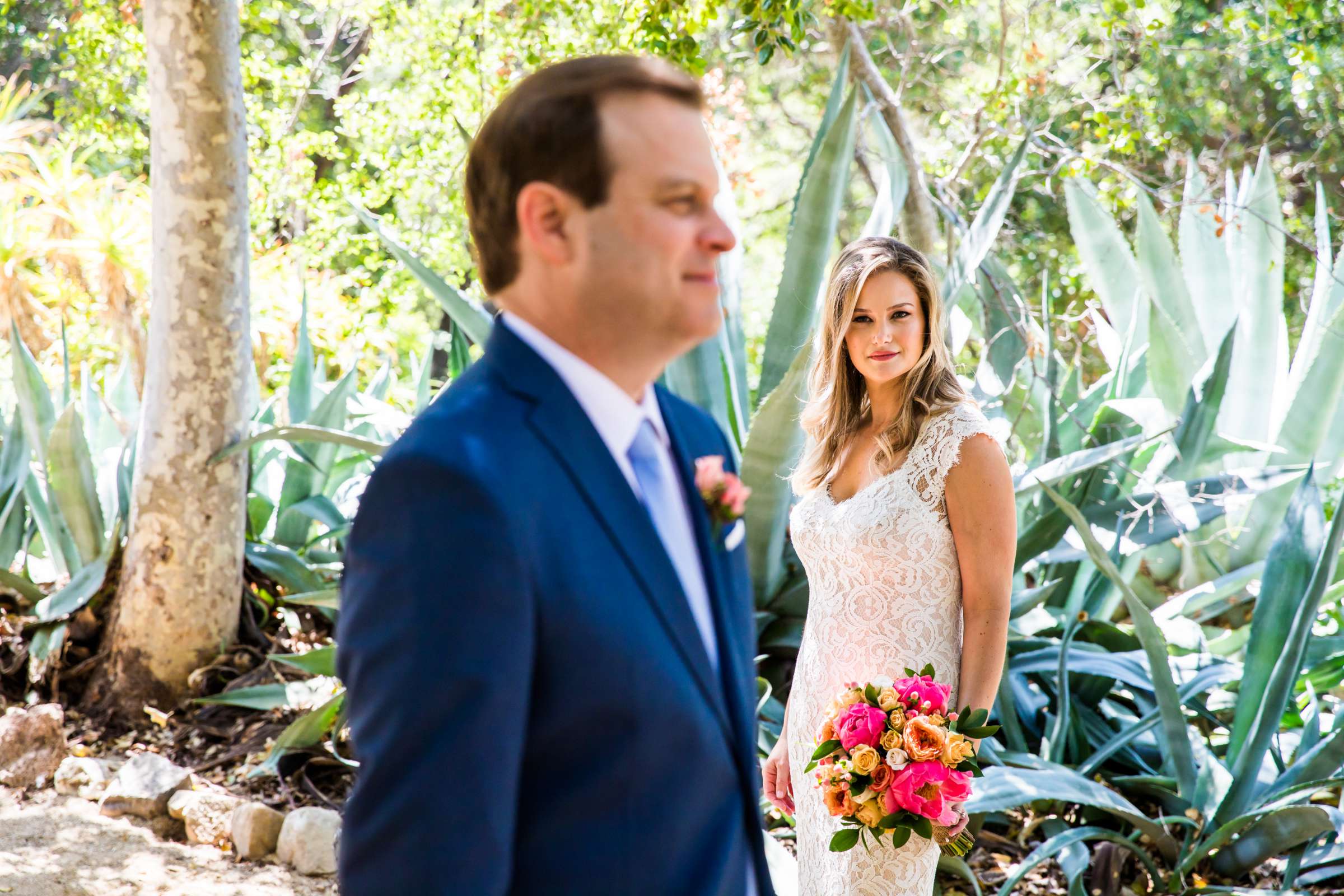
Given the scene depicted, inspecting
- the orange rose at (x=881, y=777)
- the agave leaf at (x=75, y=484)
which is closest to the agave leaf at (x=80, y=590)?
the agave leaf at (x=75, y=484)

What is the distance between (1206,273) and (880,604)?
429 centimetres

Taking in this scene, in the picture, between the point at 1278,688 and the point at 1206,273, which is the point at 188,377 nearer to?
the point at 1278,688

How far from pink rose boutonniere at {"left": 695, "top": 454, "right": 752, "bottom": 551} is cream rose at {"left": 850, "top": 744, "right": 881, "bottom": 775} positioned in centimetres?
93

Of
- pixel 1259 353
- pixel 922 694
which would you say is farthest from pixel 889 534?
pixel 1259 353

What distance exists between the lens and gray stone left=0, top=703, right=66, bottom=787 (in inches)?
156

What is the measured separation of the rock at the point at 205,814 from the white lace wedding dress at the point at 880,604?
6.97 ft

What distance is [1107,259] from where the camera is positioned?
5922mm

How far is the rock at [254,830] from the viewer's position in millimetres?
3613

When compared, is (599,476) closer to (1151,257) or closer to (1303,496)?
(1303,496)

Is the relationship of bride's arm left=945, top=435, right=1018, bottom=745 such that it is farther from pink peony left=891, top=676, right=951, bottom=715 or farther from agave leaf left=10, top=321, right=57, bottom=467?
agave leaf left=10, top=321, right=57, bottom=467

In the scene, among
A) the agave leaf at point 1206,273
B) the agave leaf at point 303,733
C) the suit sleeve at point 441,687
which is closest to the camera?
the suit sleeve at point 441,687

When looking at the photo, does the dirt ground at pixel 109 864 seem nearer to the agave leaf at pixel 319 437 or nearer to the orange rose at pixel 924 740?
the agave leaf at pixel 319 437

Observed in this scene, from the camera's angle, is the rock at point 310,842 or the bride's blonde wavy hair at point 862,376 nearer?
the bride's blonde wavy hair at point 862,376

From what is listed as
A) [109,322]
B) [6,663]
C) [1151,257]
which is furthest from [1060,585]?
[109,322]
